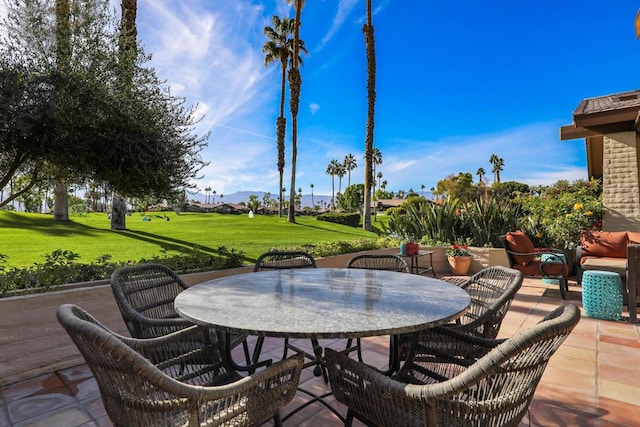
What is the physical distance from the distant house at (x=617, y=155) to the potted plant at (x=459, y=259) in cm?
381

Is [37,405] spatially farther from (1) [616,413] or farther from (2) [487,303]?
(1) [616,413]

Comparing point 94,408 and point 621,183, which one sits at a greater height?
point 621,183

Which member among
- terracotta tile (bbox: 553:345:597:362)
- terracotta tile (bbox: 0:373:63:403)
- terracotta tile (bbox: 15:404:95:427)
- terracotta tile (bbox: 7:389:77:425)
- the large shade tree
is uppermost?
the large shade tree

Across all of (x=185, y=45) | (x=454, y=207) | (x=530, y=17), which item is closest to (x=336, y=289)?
(x=185, y=45)

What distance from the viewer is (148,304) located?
2.49 m

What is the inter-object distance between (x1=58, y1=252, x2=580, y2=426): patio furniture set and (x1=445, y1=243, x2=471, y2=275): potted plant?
17.8 feet

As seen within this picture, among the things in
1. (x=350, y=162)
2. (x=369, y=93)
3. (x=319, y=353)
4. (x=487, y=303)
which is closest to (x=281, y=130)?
(x=369, y=93)

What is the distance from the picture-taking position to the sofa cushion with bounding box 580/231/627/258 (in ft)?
20.4

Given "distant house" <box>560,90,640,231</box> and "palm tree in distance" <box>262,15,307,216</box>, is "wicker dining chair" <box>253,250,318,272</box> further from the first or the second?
"palm tree in distance" <box>262,15,307,216</box>

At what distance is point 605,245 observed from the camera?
6.30 m

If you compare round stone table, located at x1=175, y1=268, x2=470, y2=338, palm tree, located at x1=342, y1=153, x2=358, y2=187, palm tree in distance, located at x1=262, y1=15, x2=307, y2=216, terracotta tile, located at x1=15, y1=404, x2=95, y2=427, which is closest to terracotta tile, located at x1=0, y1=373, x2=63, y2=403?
terracotta tile, located at x1=15, y1=404, x2=95, y2=427

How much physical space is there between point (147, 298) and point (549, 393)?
3.13m

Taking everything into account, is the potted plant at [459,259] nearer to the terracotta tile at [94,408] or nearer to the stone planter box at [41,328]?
the stone planter box at [41,328]

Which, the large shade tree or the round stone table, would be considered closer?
the round stone table
